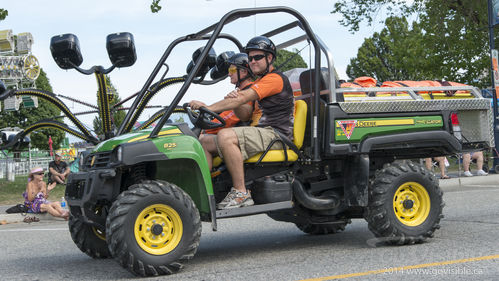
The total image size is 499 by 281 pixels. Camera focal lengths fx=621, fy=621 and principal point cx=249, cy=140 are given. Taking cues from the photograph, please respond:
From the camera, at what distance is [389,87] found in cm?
694

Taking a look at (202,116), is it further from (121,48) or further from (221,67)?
(121,48)

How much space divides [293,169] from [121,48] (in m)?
6.59

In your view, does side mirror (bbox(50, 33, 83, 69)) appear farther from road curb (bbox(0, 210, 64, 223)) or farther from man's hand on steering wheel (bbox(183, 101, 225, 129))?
man's hand on steering wheel (bbox(183, 101, 225, 129))

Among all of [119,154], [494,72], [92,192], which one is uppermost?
[494,72]

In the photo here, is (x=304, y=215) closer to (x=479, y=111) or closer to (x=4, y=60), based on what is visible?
(x=479, y=111)

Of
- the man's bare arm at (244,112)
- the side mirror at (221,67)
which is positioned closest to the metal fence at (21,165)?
the side mirror at (221,67)

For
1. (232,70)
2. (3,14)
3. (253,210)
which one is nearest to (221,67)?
(232,70)

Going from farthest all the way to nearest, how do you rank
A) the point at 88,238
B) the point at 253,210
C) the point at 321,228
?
the point at 321,228
the point at 88,238
the point at 253,210

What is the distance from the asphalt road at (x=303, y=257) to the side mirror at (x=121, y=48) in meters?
4.24

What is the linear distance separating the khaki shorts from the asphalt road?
107cm

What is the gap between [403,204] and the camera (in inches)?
261

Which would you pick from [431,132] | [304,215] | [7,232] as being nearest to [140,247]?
[304,215]

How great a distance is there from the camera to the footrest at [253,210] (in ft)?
19.1

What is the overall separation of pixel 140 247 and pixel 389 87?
334cm
